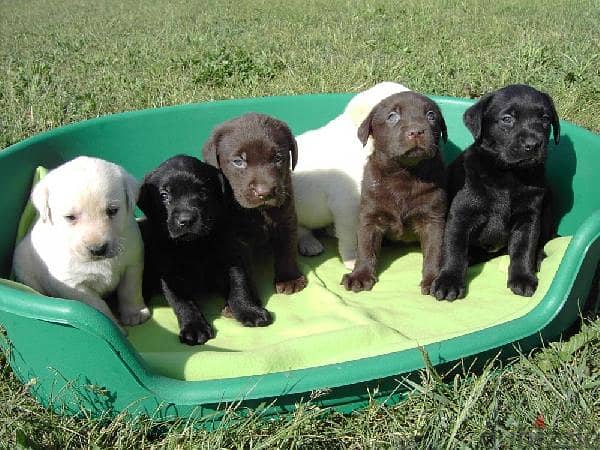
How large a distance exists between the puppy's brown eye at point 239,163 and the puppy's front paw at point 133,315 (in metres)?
0.97

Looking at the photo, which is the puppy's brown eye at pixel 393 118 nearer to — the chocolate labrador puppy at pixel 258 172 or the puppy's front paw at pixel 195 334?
the chocolate labrador puppy at pixel 258 172

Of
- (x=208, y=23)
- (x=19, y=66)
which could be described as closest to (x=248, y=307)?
(x=19, y=66)

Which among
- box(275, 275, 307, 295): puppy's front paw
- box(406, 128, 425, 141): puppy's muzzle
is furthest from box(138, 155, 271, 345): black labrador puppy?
box(406, 128, 425, 141): puppy's muzzle

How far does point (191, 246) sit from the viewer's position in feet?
12.2

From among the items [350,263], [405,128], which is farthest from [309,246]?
[405,128]

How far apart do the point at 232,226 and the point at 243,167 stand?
378 mm

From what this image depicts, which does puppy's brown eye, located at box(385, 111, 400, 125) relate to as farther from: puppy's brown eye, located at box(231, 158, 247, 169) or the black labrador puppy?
the black labrador puppy

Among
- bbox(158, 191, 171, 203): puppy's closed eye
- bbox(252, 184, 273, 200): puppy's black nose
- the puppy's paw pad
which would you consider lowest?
the puppy's paw pad

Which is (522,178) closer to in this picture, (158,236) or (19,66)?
(158,236)

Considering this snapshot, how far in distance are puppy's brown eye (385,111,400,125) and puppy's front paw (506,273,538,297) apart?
3.75ft

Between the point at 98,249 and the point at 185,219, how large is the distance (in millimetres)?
479

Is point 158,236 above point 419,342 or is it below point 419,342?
above

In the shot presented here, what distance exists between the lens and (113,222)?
3217 millimetres

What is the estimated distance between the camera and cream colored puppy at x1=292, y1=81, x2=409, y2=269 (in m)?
4.23
